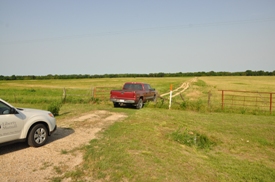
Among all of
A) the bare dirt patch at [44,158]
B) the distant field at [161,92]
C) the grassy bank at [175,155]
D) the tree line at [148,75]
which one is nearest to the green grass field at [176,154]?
the grassy bank at [175,155]

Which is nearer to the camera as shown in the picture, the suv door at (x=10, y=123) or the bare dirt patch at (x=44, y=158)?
the bare dirt patch at (x=44, y=158)

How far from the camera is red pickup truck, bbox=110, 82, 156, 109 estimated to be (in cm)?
1340

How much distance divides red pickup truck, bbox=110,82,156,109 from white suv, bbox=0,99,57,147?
24.7 feet

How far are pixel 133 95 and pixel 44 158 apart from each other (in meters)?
8.68

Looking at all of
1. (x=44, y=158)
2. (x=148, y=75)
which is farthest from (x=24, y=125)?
(x=148, y=75)

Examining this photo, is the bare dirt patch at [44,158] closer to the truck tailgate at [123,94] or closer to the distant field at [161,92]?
the truck tailgate at [123,94]

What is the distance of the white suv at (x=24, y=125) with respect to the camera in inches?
197

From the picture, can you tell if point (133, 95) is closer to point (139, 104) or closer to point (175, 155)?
point (139, 104)

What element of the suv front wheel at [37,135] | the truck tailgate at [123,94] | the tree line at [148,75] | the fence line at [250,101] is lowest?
the fence line at [250,101]

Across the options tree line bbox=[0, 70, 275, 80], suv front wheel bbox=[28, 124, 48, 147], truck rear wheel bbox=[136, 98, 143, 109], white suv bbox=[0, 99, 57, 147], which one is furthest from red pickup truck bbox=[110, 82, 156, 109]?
tree line bbox=[0, 70, 275, 80]

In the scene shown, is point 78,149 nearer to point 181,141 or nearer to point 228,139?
point 181,141

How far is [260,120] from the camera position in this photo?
1116cm

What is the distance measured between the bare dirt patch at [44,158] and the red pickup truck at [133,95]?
6266 millimetres

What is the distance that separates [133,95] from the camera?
524 inches
